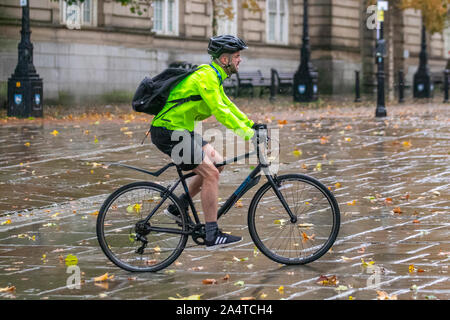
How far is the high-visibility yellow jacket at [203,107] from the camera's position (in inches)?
261

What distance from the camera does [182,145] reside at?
6.77 m

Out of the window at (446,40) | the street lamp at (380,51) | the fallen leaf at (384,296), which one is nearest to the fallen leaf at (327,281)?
the fallen leaf at (384,296)

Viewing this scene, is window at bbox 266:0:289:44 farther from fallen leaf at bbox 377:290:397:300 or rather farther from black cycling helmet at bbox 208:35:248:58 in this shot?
fallen leaf at bbox 377:290:397:300

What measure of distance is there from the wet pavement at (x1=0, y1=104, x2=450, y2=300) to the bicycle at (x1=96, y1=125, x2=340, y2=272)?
0.12m

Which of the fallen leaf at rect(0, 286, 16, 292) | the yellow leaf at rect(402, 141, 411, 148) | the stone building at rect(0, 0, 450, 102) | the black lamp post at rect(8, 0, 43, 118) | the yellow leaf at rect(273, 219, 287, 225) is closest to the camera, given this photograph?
the fallen leaf at rect(0, 286, 16, 292)

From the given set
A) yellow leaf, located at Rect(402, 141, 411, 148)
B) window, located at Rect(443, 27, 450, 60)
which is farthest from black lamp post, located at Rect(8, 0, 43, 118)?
window, located at Rect(443, 27, 450, 60)

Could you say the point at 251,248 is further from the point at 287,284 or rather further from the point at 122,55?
the point at 122,55

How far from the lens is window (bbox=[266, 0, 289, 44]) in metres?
37.6

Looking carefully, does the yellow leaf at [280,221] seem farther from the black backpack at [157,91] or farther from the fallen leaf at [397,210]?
the fallen leaf at [397,210]

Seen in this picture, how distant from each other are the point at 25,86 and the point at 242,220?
13.5 m

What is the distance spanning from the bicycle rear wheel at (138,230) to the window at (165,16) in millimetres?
25316

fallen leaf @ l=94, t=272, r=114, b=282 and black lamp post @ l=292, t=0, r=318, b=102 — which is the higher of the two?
black lamp post @ l=292, t=0, r=318, b=102

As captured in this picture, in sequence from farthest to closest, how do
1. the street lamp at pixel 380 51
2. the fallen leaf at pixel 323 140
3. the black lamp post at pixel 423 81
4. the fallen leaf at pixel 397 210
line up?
the black lamp post at pixel 423 81
the street lamp at pixel 380 51
the fallen leaf at pixel 323 140
the fallen leaf at pixel 397 210

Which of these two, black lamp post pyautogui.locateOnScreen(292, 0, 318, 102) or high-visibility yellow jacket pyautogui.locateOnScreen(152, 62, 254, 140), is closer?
high-visibility yellow jacket pyautogui.locateOnScreen(152, 62, 254, 140)
